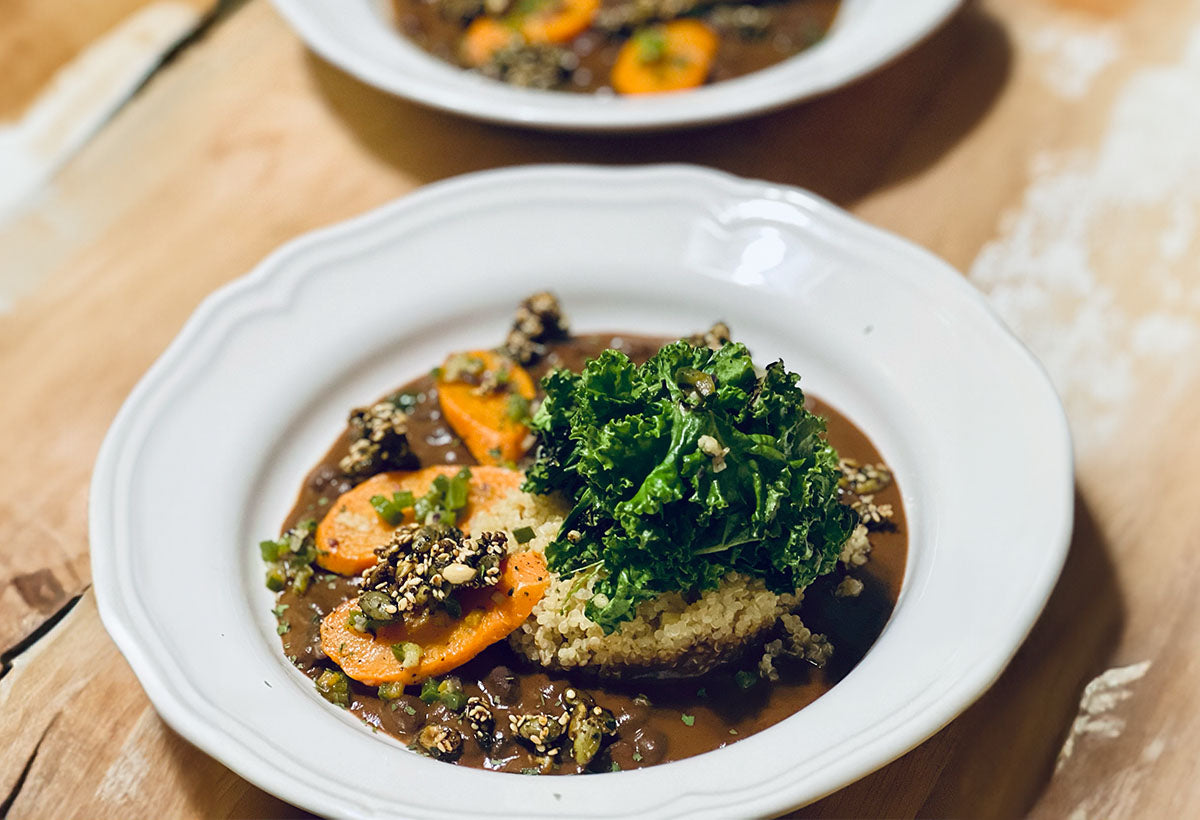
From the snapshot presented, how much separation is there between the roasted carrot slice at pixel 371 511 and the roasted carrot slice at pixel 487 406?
0.27 ft

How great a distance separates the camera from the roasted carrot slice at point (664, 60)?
13.6 feet

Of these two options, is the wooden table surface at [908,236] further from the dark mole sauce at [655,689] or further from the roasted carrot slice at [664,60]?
the roasted carrot slice at [664,60]

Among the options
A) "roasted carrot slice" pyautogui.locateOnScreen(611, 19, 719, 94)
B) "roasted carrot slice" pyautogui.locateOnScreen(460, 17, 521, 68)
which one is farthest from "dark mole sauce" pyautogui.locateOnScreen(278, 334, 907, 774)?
"roasted carrot slice" pyautogui.locateOnScreen(460, 17, 521, 68)

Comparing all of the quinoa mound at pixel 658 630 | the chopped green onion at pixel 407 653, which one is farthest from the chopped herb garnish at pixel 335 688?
the quinoa mound at pixel 658 630

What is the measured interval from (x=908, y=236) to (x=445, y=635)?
2.05m

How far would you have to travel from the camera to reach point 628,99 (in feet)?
12.2

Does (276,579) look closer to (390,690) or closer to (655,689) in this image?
(390,690)

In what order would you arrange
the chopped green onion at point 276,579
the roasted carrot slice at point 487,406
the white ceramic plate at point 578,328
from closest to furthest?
the white ceramic plate at point 578,328
the chopped green onion at point 276,579
the roasted carrot slice at point 487,406

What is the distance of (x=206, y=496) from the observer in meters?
2.72

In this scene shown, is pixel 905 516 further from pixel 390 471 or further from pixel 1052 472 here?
pixel 390 471

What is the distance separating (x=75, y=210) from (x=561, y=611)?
2.49 metres

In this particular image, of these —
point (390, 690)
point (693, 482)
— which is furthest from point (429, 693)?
point (693, 482)

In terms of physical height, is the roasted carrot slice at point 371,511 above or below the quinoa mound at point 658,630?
above

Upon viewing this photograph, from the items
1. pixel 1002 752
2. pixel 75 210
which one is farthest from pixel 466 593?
pixel 75 210
